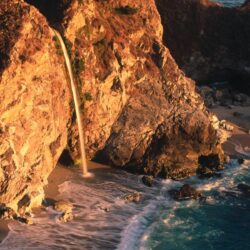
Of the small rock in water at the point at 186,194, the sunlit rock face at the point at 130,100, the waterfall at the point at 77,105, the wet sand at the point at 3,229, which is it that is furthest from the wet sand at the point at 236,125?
the wet sand at the point at 3,229

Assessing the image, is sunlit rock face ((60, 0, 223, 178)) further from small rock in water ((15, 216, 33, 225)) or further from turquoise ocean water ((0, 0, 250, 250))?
small rock in water ((15, 216, 33, 225))

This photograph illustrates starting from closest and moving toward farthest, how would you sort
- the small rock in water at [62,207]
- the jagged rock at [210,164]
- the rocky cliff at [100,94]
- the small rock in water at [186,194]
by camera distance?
the rocky cliff at [100,94], the small rock in water at [62,207], the small rock in water at [186,194], the jagged rock at [210,164]

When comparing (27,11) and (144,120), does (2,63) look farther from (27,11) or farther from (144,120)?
(144,120)

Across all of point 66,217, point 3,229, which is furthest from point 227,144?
point 3,229

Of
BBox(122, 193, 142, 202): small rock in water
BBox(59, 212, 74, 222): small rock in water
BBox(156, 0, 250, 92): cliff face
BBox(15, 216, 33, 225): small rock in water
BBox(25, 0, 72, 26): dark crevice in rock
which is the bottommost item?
BBox(15, 216, 33, 225): small rock in water

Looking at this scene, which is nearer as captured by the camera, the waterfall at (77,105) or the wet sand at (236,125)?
the waterfall at (77,105)

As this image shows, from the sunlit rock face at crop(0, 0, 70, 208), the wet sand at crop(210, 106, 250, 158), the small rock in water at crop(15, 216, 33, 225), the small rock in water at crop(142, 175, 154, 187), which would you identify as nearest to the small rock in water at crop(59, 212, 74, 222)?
the small rock in water at crop(15, 216, 33, 225)

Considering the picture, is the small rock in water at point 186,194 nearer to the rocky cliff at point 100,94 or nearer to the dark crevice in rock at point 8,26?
the rocky cliff at point 100,94

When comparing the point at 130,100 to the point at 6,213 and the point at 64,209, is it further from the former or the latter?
the point at 6,213
